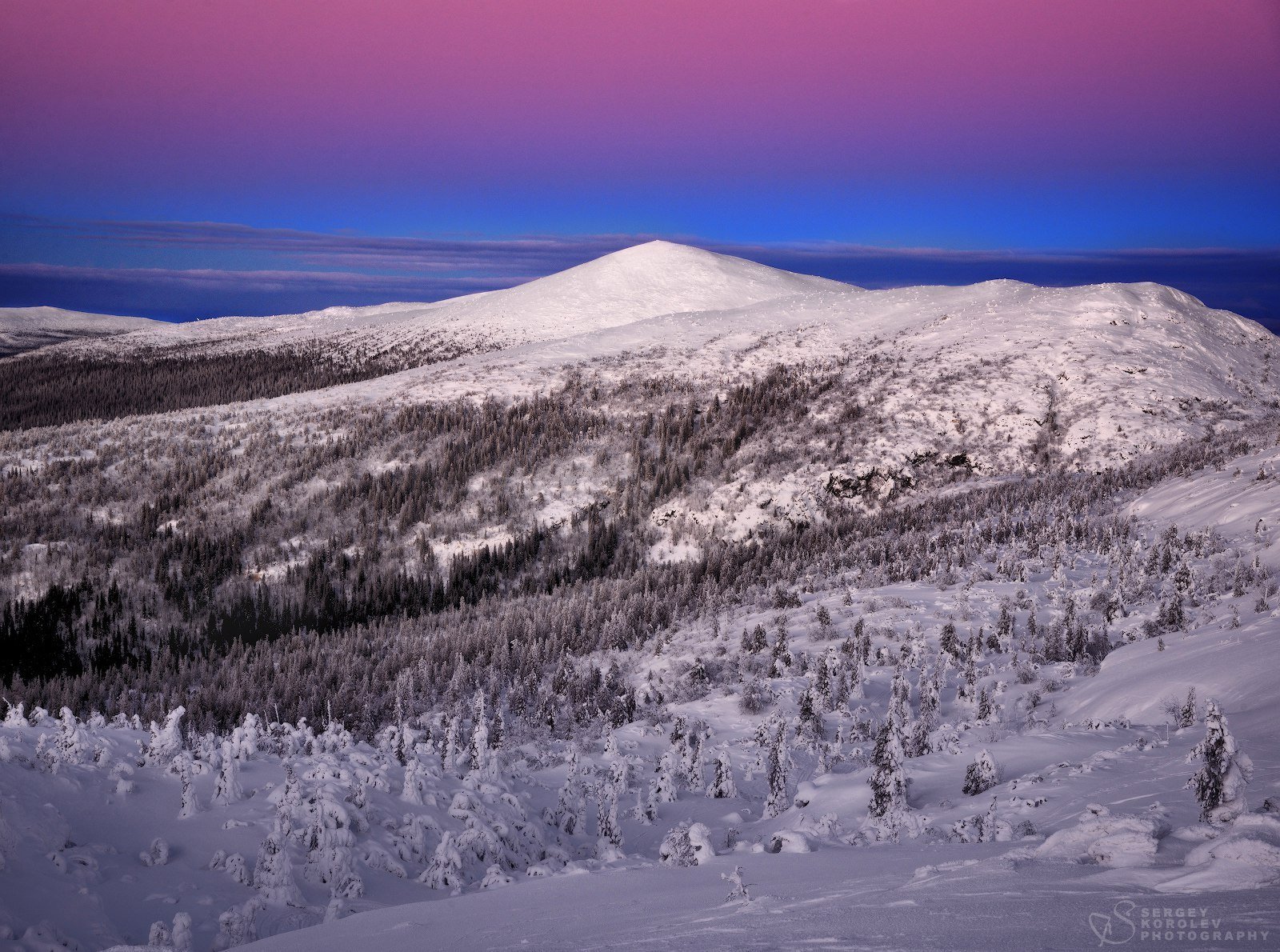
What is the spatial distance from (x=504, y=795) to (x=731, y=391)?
36.1m

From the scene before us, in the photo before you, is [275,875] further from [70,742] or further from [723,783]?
[723,783]

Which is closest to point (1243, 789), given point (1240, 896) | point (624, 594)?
point (1240, 896)

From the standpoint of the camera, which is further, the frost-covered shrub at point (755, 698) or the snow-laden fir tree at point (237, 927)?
the frost-covered shrub at point (755, 698)

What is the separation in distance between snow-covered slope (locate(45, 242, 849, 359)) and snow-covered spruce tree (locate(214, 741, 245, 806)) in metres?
71.6

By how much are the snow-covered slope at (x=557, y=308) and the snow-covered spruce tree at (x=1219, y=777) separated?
246ft

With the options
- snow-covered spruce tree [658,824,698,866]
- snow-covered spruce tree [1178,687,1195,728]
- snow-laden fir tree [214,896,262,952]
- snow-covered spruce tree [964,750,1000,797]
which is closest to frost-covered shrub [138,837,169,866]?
snow-laden fir tree [214,896,262,952]

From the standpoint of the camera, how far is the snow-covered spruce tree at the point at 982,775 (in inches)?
293

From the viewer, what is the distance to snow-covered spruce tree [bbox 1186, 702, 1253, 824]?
4.73 meters

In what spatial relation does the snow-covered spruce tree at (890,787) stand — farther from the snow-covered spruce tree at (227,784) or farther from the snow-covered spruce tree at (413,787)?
the snow-covered spruce tree at (227,784)

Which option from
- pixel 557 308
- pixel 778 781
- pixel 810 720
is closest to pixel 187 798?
pixel 778 781

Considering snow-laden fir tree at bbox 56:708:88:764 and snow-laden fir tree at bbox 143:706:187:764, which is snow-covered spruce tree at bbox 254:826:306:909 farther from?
snow-laden fir tree at bbox 56:708:88:764

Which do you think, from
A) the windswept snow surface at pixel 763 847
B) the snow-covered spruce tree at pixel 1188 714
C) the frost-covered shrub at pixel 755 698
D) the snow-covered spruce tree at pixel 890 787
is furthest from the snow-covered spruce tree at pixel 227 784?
the snow-covered spruce tree at pixel 1188 714

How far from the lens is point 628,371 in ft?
158

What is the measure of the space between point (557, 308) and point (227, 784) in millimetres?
88377
